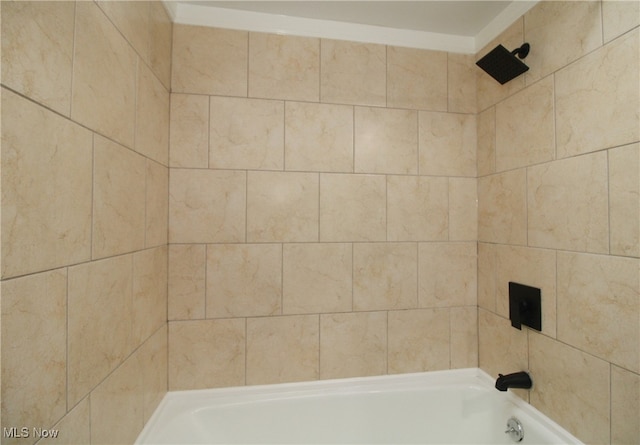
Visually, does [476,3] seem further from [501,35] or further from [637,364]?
[637,364]

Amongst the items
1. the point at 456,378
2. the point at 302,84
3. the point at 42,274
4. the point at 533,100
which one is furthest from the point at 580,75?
the point at 42,274

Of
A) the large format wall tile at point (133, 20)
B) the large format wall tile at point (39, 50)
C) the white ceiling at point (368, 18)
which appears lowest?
the large format wall tile at point (39, 50)

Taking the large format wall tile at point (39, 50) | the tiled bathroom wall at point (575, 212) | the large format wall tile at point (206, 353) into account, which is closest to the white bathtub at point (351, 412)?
the large format wall tile at point (206, 353)

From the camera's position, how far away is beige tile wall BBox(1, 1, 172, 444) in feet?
1.77

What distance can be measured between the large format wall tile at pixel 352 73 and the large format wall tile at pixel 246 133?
278 mm

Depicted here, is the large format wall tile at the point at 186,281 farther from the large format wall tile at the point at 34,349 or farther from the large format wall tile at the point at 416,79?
the large format wall tile at the point at 416,79

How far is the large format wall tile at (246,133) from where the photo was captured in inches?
53.9

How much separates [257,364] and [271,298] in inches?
12.6

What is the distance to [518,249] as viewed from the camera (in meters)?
1.31

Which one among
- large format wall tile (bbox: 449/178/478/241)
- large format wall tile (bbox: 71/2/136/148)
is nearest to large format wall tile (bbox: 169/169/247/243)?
large format wall tile (bbox: 71/2/136/148)

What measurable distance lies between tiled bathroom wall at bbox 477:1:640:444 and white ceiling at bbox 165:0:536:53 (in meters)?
0.15

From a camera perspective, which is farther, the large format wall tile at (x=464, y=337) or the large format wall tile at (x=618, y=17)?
the large format wall tile at (x=464, y=337)

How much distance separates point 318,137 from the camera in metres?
1.44

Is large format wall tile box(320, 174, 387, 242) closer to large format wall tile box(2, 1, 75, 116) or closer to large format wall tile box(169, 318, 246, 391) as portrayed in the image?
large format wall tile box(169, 318, 246, 391)
